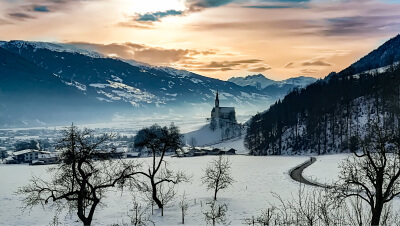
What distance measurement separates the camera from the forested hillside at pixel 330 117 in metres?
120

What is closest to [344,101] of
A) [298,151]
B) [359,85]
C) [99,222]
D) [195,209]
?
[359,85]

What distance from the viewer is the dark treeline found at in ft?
396

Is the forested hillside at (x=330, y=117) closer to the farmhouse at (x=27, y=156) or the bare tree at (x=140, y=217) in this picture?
the bare tree at (x=140, y=217)

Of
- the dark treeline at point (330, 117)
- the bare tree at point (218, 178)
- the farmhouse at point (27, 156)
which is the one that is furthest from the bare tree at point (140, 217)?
the farmhouse at point (27, 156)

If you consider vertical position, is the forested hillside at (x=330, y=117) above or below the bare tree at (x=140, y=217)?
above

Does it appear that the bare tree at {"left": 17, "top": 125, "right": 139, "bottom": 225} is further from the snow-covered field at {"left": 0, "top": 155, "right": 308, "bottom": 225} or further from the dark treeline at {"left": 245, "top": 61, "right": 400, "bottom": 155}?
the dark treeline at {"left": 245, "top": 61, "right": 400, "bottom": 155}

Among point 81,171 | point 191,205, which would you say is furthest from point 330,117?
point 81,171

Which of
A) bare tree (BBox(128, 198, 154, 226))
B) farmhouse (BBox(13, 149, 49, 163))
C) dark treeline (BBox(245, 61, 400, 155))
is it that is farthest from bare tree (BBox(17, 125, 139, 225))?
farmhouse (BBox(13, 149, 49, 163))

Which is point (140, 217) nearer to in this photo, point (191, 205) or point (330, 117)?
point (191, 205)

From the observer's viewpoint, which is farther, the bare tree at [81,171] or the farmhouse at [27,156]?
the farmhouse at [27,156]

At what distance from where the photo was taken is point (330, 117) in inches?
5310

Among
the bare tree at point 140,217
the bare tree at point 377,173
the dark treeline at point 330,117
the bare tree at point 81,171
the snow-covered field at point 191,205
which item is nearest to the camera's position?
the bare tree at point 377,173

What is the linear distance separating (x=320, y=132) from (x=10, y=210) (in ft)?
342

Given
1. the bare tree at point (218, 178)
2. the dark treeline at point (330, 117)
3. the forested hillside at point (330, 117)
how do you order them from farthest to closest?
the dark treeline at point (330, 117)
the forested hillside at point (330, 117)
the bare tree at point (218, 178)
